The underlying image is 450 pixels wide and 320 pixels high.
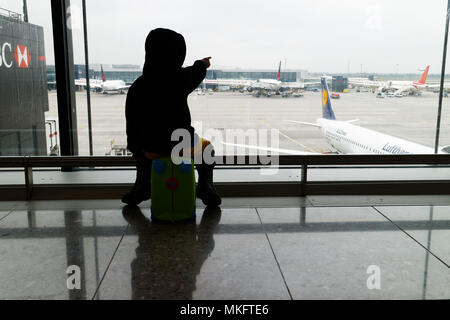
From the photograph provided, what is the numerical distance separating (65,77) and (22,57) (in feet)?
3.63

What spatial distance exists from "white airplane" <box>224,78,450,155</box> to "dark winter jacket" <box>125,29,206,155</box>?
22.1 feet

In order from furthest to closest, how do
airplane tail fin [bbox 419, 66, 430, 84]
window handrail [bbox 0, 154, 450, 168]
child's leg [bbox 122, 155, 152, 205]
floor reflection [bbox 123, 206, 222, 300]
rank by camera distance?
airplane tail fin [bbox 419, 66, 430, 84]
window handrail [bbox 0, 154, 450, 168]
child's leg [bbox 122, 155, 152, 205]
floor reflection [bbox 123, 206, 222, 300]

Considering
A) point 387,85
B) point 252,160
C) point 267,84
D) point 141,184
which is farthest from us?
point 387,85

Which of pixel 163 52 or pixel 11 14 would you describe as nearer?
pixel 163 52

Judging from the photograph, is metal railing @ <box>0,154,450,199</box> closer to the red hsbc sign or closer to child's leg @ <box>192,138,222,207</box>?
child's leg @ <box>192,138,222,207</box>

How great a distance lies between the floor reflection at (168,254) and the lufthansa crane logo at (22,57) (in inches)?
116

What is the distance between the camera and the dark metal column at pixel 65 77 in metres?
4.66

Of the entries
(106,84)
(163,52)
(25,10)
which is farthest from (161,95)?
(25,10)

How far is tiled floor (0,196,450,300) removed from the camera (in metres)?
2.33

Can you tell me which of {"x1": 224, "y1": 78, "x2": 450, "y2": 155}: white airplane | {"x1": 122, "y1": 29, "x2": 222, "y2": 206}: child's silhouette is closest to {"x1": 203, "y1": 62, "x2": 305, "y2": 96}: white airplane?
{"x1": 122, "y1": 29, "x2": 222, "y2": 206}: child's silhouette

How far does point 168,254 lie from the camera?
2840 mm

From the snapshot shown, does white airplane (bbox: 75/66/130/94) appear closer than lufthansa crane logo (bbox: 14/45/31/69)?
Yes

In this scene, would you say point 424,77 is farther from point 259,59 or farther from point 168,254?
point 168,254

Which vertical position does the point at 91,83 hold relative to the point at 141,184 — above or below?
above
